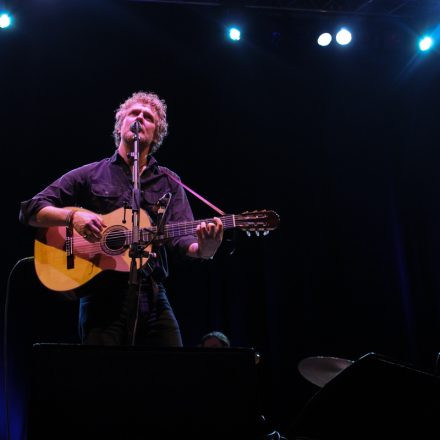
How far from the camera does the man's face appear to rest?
314cm

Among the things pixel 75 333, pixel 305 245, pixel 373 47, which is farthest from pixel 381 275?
pixel 75 333

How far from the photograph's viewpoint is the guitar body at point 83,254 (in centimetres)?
281

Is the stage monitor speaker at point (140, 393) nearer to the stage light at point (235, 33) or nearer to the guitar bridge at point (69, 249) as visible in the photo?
the guitar bridge at point (69, 249)

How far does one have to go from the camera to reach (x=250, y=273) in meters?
5.41

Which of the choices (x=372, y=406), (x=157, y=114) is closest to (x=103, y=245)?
(x=157, y=114)

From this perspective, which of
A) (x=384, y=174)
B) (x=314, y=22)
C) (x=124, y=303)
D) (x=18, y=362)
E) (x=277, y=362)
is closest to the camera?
(x=124, y=303)

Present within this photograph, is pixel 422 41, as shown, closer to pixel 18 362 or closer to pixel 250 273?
pixel 250 273

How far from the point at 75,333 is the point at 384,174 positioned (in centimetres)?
371

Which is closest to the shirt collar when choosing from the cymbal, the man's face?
the man's face

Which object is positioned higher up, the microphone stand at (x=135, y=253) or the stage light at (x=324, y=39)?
the stage light at (x=324, y=39)

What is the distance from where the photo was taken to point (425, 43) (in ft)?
18.9

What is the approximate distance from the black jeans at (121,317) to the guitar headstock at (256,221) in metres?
0.59

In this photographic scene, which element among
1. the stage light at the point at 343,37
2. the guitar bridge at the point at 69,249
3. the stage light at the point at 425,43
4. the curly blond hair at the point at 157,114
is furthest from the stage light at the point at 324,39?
the guitar bridge at the point at 69,249

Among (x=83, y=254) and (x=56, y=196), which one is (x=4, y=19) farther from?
(x=83, y=254)
